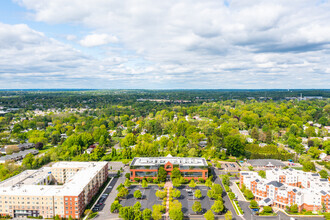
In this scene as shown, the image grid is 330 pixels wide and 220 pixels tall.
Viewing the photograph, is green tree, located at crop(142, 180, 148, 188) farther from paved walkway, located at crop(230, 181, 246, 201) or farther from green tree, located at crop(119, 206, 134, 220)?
paved walkway, located at crop(230, 181, 246, 201)

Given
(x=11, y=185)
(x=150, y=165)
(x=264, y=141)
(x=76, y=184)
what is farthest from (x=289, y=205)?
(x=11, y=185)

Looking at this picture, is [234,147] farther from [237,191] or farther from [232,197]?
[232,197]

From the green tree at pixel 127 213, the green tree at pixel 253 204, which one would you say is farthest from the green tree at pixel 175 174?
the green tree at pixel 127 213

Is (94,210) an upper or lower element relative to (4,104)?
lower

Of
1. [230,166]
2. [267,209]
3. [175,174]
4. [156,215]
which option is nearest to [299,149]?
[230,166]

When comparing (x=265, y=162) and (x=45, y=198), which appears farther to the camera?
(x=265, y=162)

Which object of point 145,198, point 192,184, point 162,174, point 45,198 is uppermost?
point 45,198

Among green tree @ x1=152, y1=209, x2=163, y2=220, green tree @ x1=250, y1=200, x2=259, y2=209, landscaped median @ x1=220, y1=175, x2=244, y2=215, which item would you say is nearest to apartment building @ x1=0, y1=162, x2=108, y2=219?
green tree @ x1=152, y1=209, x2=163, y2=220

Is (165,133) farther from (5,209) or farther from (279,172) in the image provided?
(5,209)
